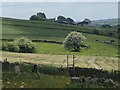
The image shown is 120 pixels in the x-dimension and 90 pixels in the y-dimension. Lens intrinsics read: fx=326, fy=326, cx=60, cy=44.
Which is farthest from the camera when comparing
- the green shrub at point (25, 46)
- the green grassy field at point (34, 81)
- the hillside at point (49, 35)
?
the hillside at point (49, 35)

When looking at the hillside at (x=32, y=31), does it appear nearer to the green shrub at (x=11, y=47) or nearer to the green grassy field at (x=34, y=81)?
the green shrub at (x=11, y=47)

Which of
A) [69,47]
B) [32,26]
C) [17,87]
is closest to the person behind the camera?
[17,87]

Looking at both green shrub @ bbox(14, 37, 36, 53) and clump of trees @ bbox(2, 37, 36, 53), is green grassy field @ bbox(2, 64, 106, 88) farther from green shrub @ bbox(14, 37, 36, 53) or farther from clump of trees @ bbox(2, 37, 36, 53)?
green shrub @ bbox(14, 37, 36, 53)

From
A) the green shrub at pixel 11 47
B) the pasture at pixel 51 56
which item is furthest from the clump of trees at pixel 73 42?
the green shrub at pixel 11 47

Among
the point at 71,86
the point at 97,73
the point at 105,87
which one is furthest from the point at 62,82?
the point at 97,73

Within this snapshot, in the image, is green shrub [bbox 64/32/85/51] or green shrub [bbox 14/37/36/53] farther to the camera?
green shrub [bbox 64/32/85/51]

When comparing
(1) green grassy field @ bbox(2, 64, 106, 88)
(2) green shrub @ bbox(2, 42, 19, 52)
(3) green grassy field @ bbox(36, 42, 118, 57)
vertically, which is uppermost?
(2) green shrub @ bbox(2, 42, 19, 52)

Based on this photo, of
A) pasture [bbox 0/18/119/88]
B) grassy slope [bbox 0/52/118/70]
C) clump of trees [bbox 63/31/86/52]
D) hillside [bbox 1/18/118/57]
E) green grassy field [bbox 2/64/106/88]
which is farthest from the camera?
hillside [bbox 1/18/118/57]

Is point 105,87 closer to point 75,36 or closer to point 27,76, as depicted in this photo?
point 27,76

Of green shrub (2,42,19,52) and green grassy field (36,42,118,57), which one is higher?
green shrub (2,42,19,52)

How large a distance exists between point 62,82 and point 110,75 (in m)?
6.30

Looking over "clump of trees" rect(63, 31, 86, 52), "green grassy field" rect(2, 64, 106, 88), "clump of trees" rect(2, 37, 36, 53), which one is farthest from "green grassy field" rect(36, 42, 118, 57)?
"green grassy field" rect(2, 64, 106, 88)

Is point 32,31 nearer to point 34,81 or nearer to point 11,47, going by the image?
point 11,47

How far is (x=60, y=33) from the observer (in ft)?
310
